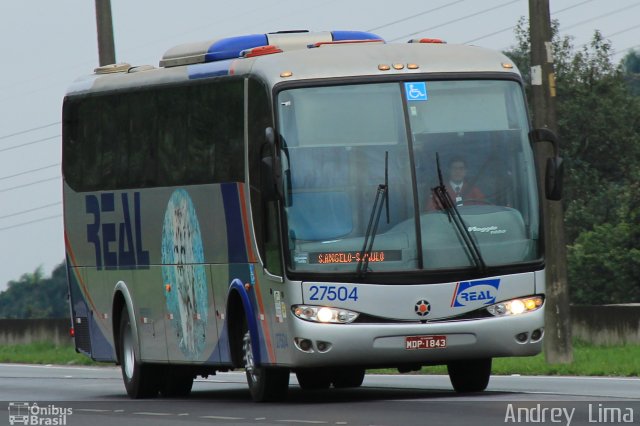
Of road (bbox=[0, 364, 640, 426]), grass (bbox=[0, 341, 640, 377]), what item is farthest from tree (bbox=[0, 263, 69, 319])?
road (bbox=[0, 364, 640, 426])

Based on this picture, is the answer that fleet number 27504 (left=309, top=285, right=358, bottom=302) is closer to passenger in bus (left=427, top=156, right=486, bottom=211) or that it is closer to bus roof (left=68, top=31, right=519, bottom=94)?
passenger in bus (left=427, top=156, right=486, bottom=211)

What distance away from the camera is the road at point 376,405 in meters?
15.2

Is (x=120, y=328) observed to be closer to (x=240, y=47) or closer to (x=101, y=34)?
(x=240, y=47)

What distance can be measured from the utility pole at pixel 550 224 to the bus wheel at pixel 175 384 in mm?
6314

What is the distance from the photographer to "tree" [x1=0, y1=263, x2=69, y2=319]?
530 ft

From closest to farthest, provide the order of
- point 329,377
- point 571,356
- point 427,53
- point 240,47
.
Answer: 1. point 427,53
2. point 240,47
3. point 329,377
4. point 571,356

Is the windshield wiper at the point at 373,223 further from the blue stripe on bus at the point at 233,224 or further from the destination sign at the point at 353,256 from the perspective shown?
the blue stripe on bus at the point at 233,224

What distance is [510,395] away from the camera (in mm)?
18281

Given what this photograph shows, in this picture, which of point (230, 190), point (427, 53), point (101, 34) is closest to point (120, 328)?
point (230, 190)

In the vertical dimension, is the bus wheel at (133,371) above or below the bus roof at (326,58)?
below

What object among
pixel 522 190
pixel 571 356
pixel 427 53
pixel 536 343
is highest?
pixel 427 53

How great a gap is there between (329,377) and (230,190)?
338 centimetres

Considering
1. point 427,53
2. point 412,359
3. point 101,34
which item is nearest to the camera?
point 412,359

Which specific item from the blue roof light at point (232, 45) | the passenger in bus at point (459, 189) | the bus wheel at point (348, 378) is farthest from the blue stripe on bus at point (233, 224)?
the bus wheel at point (348, 378)
